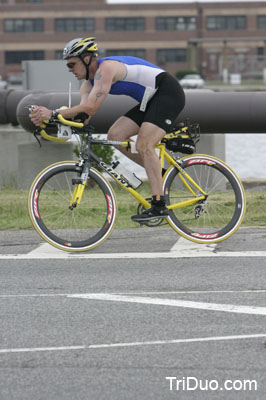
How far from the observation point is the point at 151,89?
7.51 m

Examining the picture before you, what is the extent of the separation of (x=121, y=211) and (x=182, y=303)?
405 centimetres

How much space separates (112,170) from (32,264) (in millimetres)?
1093

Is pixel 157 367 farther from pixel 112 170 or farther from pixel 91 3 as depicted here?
pixel 91 3

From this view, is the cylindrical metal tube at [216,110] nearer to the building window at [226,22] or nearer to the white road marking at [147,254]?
the white road marking at [147,254]

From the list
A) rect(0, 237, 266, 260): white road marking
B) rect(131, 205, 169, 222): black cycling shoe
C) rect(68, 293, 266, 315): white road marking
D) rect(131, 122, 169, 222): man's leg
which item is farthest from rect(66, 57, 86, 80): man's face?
rect(68, 293, 266, 315): white road marking

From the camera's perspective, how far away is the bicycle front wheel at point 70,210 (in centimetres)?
759

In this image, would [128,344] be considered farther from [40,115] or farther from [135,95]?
[135,95]

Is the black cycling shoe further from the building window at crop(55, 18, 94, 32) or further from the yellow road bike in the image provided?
the building window at crop(55, 18, 94, 32)

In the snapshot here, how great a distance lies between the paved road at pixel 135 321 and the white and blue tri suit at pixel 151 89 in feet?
3.54

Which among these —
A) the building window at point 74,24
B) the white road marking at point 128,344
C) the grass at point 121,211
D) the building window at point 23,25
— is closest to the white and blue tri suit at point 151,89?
the grass at point 121,211

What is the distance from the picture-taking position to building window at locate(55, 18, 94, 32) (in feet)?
360

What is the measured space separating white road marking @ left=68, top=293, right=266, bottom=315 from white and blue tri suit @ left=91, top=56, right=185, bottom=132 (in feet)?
6.33

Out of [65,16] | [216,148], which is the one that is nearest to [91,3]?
[65,16]

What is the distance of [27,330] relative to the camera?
5258 millimetres
